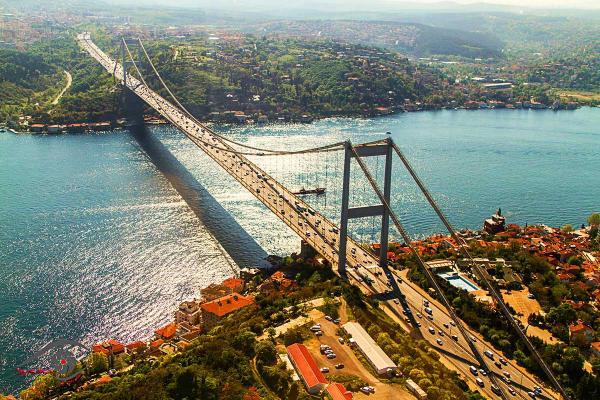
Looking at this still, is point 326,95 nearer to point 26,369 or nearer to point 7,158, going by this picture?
point 7,158

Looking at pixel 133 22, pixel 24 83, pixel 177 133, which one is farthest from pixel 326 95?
pixel 133 22

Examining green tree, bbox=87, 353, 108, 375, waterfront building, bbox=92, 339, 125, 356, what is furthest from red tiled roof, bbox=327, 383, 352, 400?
waterfront building, bbox=92, 339, 125, 356

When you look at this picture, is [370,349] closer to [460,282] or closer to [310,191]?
[460,282]

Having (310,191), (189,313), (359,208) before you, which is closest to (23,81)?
(310,191)

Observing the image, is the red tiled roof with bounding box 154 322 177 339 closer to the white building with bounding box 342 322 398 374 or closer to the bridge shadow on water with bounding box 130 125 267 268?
the bridge shadow on water with bounding box 130 125 267 268

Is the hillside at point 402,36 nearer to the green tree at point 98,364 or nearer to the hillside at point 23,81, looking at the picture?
the hillside at point 23,81

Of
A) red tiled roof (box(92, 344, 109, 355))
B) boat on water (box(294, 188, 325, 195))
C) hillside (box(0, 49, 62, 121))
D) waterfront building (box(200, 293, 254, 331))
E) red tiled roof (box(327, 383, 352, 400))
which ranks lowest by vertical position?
red tiled roof (box(92, 344, 109, 355))
